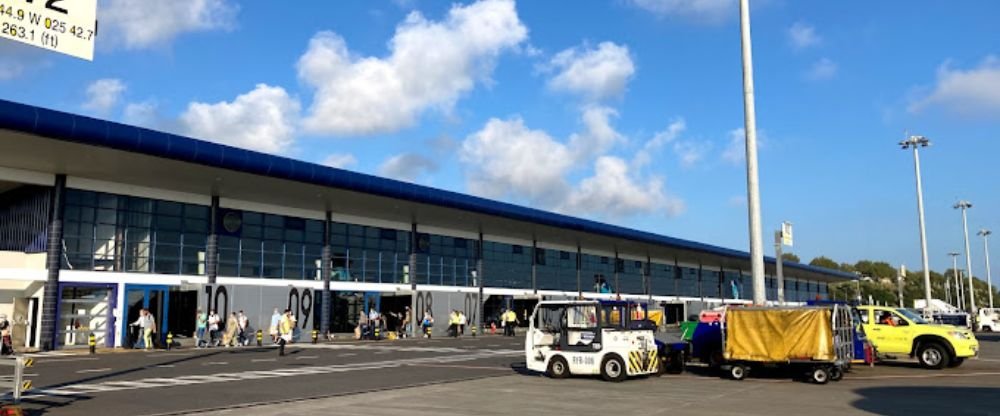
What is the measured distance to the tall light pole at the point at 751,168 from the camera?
64.1ft

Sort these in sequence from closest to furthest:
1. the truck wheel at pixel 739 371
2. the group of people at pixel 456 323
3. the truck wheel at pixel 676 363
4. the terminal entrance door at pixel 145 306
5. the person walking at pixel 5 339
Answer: the truck wheel at pixel 739 371
the truck wheel at pixel 676 363
the person walking at pixel 5 339
the terminal entrance door at pixel 145 306
the group of people at pixel 456 323

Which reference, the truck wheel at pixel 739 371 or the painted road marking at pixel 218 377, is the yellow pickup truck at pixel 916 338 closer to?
the truck wheel at pixel 739 371

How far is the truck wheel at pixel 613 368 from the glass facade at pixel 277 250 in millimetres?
22435

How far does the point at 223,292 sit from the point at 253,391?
784 inches

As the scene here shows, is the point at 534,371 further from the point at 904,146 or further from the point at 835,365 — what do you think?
the point at 904,146

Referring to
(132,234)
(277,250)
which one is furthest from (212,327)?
(277,250)

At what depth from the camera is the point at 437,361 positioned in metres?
24.4

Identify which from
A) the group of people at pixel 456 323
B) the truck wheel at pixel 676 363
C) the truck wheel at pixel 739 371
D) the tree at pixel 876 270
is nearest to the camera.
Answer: the truck wheel at pixel 739 371

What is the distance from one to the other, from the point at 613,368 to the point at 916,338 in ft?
30.4

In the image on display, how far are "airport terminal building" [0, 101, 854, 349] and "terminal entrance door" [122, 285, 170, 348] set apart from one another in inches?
2.4

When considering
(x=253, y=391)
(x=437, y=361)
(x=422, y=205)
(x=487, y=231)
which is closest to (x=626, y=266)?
(x=487, y=231)

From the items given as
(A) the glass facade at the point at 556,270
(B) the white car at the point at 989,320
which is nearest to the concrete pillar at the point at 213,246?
(A) the glass facade at the point at 556,270

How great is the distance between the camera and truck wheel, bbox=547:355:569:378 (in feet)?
59.7

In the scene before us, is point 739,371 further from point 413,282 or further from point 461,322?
point 413,282
